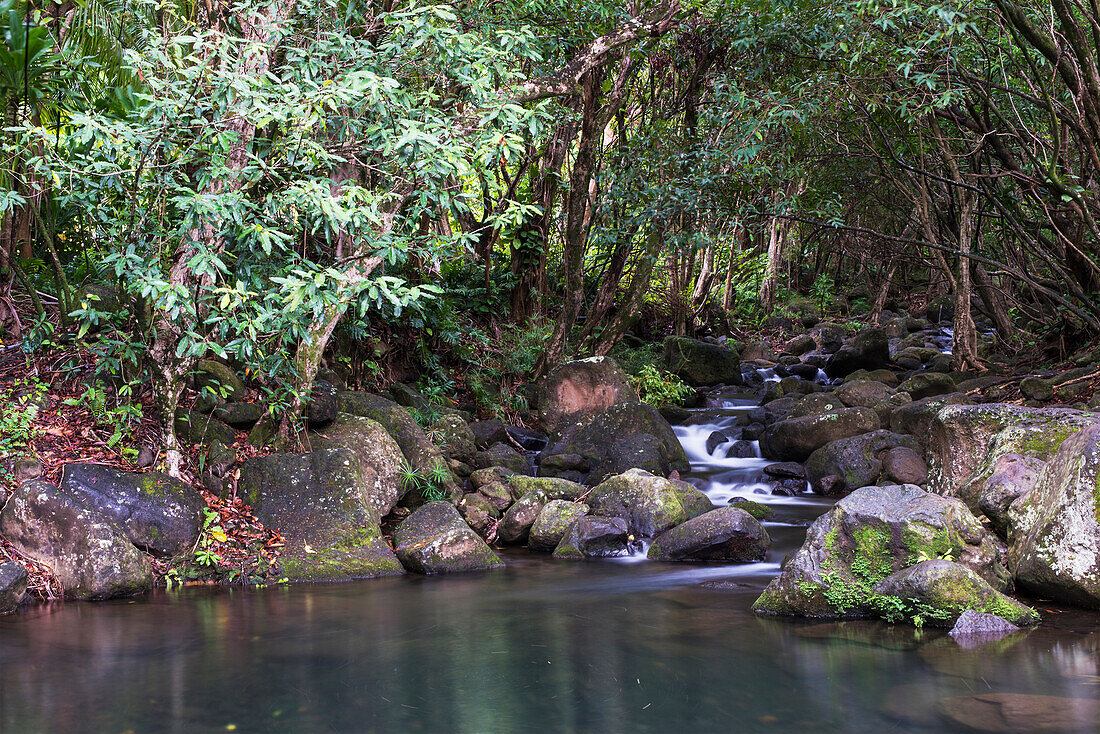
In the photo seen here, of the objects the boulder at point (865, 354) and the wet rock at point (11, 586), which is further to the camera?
the boulder at point (865, 354)

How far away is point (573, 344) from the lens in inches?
594

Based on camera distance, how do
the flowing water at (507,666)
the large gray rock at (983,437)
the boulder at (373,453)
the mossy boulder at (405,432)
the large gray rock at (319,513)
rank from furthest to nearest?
the mossy boulder at (405,432) → the boulder at (373,453) → the large gray rock at (319,513) → the large gray rock at (983,437) → the flowing water at (507,666)

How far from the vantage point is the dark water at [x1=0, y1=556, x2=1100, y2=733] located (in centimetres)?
441

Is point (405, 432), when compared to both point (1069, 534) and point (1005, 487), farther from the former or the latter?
point (1069, 534)

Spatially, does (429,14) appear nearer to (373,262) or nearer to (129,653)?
(373,262)

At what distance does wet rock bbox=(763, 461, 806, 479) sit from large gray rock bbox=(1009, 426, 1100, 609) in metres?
5.18

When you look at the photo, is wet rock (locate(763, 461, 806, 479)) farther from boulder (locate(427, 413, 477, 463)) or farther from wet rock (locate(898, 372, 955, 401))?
boulder (locate(427, 413, 477, 463))

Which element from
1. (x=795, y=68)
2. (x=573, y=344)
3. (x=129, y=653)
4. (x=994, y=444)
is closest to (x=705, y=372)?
(x=573, y=344)

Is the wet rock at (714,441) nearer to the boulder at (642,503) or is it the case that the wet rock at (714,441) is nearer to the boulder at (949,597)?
the boulder at (642,503)

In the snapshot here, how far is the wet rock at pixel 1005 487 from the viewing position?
6.60 meters

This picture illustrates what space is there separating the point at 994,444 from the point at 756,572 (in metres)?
2.54

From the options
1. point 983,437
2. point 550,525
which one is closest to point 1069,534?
point 983,437

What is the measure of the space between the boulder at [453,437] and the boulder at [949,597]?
616cm

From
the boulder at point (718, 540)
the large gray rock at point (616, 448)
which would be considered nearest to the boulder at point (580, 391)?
the large gray rock at point (616, 448)
